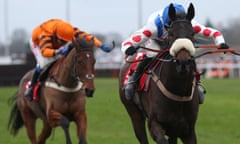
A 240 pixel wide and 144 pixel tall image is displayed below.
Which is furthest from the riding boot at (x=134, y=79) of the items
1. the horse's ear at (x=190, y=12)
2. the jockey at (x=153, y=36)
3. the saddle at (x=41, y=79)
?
the saddle at (x=41, y=79)

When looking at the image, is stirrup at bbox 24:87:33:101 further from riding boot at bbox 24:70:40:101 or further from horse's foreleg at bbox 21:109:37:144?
horse's foreleg at bbox 21:109:37:144

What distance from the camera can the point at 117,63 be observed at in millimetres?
50344

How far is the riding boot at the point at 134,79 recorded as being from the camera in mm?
8461

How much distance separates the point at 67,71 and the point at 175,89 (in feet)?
11.3

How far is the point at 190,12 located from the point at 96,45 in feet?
11.6

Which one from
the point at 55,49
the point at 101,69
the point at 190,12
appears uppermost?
the point at 190,12

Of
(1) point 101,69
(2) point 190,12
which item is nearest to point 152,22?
(2) point 190,12

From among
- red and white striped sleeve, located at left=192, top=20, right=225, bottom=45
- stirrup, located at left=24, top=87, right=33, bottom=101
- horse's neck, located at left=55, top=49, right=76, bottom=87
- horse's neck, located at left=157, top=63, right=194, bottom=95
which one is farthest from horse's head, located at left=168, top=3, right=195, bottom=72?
stirrup, located at left=24, top=87, right=33, bottom=101

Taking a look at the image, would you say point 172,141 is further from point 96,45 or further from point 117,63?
point 117,63

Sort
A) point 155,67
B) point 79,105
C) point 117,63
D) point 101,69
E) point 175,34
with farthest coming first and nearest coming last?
1. point 117,63
2. point 101,69
3. point 79,105
4. point 155,67
5. point 175,34

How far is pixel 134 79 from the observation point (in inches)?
338

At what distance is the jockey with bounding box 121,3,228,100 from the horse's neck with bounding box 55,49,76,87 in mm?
1808

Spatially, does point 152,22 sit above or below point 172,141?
above

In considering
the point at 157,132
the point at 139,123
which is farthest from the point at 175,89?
the point at 139,123
